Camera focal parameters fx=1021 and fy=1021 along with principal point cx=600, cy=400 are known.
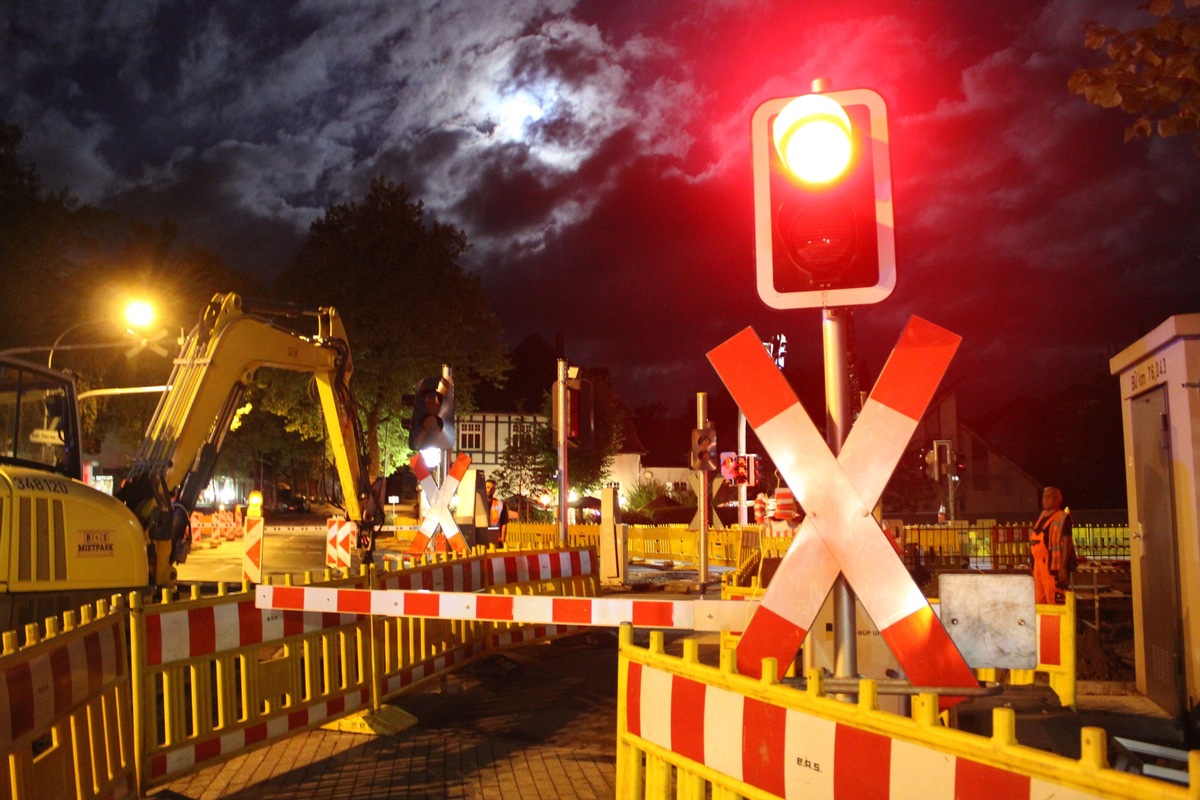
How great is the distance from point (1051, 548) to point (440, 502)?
972 cm

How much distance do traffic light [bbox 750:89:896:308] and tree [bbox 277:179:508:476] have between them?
40629mm

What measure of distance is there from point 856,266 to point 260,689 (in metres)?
5.58

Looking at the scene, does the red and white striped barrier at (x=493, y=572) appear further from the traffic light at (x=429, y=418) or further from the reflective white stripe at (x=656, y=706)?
the reflective white stripe at (x=656, y=706)

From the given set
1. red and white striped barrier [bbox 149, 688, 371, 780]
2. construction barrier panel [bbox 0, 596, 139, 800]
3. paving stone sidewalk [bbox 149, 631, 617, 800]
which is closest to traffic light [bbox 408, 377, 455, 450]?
paving stone sidewalk [bbox 149, 631, 617, 800]

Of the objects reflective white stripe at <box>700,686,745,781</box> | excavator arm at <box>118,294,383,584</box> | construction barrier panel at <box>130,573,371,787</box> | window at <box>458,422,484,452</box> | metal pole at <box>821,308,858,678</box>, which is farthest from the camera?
window at <box>458,422,484,452</box>

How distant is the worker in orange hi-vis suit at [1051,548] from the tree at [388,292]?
33966mm

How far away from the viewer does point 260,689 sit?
7.37 m

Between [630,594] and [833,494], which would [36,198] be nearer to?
[630,594]

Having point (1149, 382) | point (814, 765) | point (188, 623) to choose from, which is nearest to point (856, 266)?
point (814, 765)

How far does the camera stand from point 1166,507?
8.30 m

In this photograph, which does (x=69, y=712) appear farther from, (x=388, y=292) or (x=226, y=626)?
(x=388, y=292)

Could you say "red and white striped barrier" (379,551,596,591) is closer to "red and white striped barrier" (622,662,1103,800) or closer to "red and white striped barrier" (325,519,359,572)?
"red and white striped barrier" (325,519,359,572)

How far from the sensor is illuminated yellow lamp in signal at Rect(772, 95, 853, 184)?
3.79 m

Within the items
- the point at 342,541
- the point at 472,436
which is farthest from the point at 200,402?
the point at 472,436
